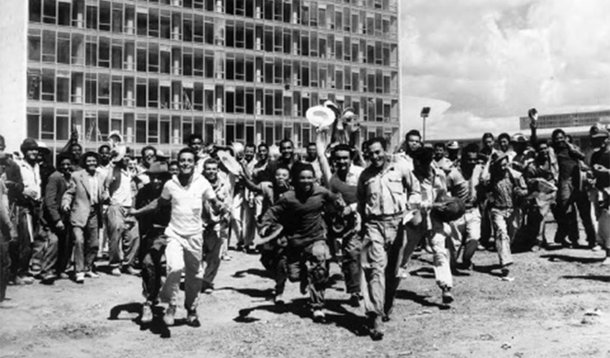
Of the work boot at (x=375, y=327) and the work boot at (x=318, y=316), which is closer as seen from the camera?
the work boot at (x=375, y=327)

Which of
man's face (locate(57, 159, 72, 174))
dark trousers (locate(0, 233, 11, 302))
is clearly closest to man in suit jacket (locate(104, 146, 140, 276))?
man's face (locate(57, 159, 72, 174))

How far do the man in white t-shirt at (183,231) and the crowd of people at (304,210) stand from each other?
16 millimetres

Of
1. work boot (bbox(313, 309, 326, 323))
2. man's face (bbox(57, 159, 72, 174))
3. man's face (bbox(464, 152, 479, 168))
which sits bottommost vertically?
work boot (bbox(313, 309, 326, 323))

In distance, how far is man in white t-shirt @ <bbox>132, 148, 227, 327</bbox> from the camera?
25.2 ft

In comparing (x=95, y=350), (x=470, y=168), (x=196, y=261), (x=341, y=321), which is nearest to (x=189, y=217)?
(x=196, y=261)

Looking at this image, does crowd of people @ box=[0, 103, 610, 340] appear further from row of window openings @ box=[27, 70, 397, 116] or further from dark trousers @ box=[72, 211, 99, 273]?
row of window openings @ box=[27, 70, 397, 116]

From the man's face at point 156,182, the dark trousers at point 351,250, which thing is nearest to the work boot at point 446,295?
the dark trousers at point 351,250

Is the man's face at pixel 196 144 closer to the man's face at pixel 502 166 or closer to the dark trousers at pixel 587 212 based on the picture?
the man's face at pixel 502 166

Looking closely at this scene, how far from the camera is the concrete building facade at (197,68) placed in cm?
5328

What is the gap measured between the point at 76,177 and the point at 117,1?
49.5 metres

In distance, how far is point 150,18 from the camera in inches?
2296

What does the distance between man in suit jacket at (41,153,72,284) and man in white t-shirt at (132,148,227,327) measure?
2799mm

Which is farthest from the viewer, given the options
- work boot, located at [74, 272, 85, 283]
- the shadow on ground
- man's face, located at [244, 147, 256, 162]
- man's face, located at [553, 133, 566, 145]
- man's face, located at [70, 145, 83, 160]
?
man's face, located at [244, 147, 256, 162]

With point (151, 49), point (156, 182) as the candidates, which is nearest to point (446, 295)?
point (156, 182)
